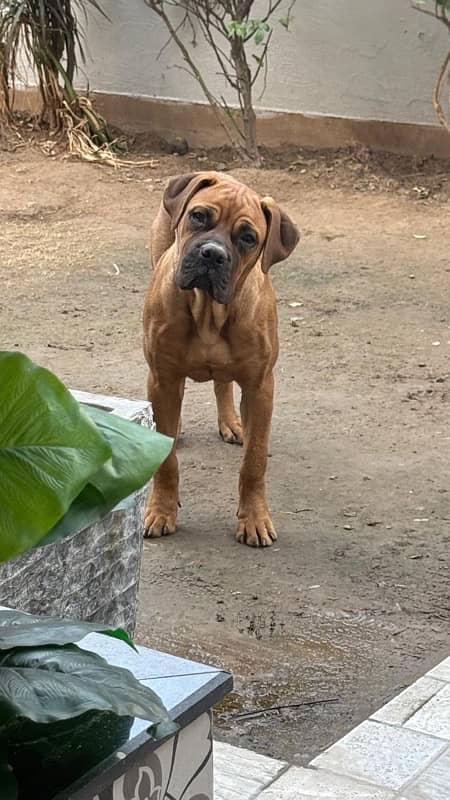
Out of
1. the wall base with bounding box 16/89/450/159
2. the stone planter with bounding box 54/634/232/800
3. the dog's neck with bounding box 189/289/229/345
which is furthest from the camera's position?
the wall base with bounding box 16/89/450/159

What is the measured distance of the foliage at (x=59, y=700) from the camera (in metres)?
1.18

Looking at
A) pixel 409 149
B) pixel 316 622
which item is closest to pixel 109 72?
pixel 409 149

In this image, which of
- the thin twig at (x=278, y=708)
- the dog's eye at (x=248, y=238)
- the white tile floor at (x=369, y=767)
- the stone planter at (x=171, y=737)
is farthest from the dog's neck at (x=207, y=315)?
the stone planter at (x=171, y=737)

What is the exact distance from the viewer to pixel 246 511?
452 centimetres

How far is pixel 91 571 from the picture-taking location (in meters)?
3.00

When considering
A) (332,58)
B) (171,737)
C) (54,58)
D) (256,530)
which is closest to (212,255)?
(256,530)

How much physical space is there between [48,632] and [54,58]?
9.51 metres

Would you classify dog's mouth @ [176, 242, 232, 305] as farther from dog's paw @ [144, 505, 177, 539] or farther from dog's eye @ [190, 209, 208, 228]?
dog's paw @ [144, 505, 177, 539]

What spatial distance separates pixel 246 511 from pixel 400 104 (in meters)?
5.92

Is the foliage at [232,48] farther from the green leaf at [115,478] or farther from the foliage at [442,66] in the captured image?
the green leaf at [115,478]

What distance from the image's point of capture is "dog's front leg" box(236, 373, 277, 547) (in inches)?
175

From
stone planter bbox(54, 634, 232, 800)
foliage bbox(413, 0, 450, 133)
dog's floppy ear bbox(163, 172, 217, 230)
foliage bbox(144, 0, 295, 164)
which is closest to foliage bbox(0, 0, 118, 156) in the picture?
foliage bbox(144, 0, 295, 164)

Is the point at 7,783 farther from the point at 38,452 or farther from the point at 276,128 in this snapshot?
the point at 276,128

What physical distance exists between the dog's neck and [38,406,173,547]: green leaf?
121 inches
